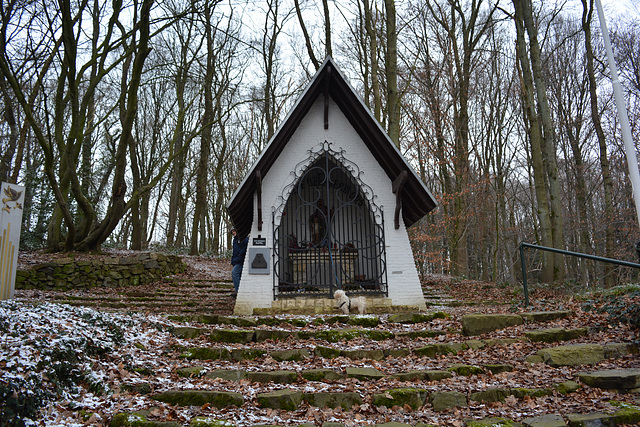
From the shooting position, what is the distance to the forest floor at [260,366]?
3.79 metres

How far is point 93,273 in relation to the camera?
11.3 meters

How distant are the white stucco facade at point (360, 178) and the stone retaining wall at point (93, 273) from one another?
538cm

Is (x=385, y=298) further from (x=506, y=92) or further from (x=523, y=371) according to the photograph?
(x=506, y=92)

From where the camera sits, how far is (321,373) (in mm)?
4742

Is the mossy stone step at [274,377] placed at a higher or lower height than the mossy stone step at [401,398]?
higher

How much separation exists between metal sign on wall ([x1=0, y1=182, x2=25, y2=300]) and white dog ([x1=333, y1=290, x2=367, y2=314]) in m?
5.57

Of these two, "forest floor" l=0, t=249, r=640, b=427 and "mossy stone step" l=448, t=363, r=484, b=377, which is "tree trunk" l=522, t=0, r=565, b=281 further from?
"mossy stone step" l=448, t=363, r=484, b=377

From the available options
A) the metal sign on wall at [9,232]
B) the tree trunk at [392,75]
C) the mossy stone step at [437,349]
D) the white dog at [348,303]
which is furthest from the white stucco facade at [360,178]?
the metal sign on wall at [9,232]

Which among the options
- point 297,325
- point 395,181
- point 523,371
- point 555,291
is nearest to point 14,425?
point 297,325

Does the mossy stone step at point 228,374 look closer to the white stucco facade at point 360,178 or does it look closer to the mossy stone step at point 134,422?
A: the mossy stone step at point 134,422

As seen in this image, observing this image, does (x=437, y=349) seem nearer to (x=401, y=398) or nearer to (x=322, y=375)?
(x=401, y=398)

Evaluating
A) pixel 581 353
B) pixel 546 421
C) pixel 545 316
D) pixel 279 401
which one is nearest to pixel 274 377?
pixel 279 401

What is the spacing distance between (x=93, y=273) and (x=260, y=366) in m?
8.15

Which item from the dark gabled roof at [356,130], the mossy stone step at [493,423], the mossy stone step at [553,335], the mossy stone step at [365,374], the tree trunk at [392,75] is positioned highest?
the tree trunk at [392,75]
